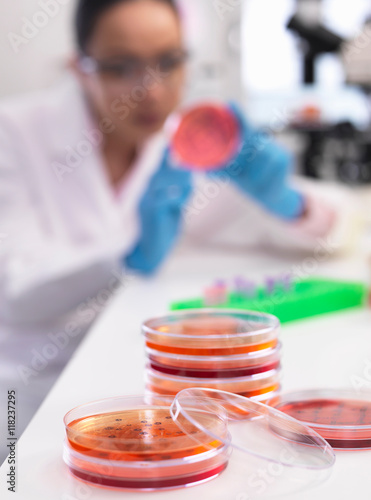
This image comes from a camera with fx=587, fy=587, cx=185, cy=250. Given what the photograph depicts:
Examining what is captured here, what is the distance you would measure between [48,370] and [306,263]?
2.09 ft

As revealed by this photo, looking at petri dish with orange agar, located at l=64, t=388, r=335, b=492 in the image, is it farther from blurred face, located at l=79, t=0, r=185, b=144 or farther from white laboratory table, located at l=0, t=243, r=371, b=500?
blurred face, located at l=79, t=0, r=185, b=144

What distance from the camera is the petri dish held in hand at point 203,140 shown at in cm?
126

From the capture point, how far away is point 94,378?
637 mm

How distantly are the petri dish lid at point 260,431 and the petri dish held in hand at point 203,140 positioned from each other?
854 mm

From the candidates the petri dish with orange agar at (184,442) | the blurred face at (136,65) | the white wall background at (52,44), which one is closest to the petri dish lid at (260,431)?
the petri dish with orange agar at (184,442)

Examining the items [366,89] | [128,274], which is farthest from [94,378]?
[366,89]

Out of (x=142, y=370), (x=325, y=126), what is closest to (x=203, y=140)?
(x=142, y=370)

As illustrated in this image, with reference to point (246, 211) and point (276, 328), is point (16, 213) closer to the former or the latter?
point (246, 211)

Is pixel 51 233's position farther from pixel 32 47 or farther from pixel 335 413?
pixel 32 47

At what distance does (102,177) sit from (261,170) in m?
0.42

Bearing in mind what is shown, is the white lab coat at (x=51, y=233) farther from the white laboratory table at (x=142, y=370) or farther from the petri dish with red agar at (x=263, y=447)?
the petri dish with red agar at (x=263, y=447)

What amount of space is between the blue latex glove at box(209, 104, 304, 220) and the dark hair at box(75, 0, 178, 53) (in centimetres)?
44

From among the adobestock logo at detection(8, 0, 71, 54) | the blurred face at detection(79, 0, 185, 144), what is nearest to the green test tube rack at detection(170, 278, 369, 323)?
the blurred face at detection(79, 0, 185, 144)

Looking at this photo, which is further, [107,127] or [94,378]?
[107,127]
